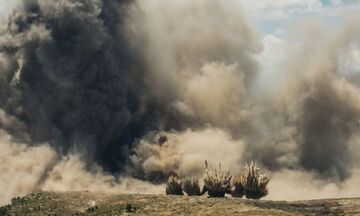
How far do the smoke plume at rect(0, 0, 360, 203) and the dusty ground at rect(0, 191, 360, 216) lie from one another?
41523mm

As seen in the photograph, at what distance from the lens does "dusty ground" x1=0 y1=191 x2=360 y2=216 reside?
251 ft

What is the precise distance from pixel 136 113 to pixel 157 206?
87.4 m

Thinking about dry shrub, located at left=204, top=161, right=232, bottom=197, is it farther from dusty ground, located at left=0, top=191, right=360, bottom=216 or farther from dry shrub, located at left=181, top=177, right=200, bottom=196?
dusty ground, located at left=0, top=191, right=360, bottom=216

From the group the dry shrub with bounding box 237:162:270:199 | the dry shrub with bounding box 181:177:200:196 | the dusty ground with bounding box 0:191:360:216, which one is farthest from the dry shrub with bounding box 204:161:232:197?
the dusty ground with bounding box 0:191:360:216

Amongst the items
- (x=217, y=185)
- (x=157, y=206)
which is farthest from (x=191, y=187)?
(x=157, y=206)

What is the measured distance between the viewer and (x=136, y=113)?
17212cm

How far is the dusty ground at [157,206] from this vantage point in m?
76.4

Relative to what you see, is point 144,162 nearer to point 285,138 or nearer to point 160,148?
point 160,148

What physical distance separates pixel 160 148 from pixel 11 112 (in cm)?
3901

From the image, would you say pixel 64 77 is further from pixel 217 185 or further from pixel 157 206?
pixel 157 206

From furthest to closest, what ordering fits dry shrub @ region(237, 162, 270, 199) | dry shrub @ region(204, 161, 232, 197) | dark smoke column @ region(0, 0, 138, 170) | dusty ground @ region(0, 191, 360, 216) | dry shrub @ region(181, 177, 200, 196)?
dark smoke column @ region(0, 0, 138, 170) → dry shrub @ region(181, 177, 200, 196) → dry shrub @ region(237, 162, 270, 199) → dry shrub @ region(204, 161, 232, 197) → dusty ground @ region(0, 191, 360, 216)

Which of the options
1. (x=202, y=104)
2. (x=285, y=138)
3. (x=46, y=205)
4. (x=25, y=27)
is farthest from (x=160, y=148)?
(x=46, y=205)

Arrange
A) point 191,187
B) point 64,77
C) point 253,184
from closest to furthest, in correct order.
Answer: point 253,184 → point 191,187 → point 64,77

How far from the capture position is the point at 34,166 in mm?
147500
